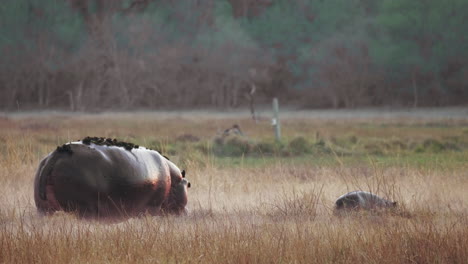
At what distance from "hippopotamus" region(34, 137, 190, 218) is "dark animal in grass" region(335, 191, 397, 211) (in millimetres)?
2158

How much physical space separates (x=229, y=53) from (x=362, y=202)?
4305cm

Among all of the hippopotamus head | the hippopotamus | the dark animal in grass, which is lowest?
the dark animal in grass

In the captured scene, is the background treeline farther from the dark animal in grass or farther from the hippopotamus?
the hippopotamus

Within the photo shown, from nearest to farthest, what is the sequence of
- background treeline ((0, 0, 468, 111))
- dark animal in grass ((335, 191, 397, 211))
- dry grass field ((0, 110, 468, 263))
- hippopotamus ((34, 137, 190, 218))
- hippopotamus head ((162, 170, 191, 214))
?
dry grass field ((0, 110, 468, 263))
hippopotamus ((34, 137, 190, 218))
hippopotamus head ((162, 170, 191, 214))
dark animal in grass ((335, 191, 397, 211))
background treeline ((0, 0, 468, 111))

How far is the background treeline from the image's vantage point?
42375mm

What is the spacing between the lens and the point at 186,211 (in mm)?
6293

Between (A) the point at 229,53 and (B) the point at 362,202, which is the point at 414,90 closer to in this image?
(A) the point at 229,53

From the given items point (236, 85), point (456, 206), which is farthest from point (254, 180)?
point (236, 85)

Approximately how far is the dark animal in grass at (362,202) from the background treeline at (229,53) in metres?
33.1

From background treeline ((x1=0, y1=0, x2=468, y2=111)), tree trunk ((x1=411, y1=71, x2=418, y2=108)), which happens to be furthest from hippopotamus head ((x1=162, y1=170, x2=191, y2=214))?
tree trunk ((x1=411, y1=71, x2=418, y2=108))

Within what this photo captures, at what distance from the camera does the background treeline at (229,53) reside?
42.4m

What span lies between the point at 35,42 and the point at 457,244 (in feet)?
134

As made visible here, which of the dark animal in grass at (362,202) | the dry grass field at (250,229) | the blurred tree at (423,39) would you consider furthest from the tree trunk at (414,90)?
the dark animal in grass at (362,202)

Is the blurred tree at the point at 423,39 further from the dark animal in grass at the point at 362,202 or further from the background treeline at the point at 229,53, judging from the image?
the dark animal in grass at the point at 362,202
